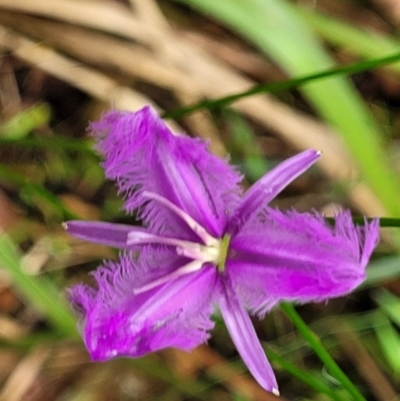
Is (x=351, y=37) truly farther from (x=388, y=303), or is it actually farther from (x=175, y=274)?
(x=175, y=274)

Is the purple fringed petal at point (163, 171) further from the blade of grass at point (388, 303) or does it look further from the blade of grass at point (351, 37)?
the blade of grass at point (351, 37)

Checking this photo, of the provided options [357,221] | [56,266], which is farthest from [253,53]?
[357,221]

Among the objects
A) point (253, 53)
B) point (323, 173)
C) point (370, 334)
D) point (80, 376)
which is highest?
point (253, 53)

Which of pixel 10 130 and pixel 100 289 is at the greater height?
pixel 100 289

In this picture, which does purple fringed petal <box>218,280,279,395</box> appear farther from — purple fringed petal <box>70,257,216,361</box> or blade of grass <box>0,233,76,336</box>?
blade of grass <box>0,233,76,336</box>

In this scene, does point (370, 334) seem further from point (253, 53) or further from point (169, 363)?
point (253, 53)

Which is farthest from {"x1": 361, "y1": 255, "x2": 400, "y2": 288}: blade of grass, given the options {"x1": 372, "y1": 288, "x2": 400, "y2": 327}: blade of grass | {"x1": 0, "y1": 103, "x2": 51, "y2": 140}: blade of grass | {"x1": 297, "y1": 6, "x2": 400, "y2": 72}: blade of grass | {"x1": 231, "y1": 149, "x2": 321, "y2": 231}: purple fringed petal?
{"x1": 0, "y1": 103, "x2": 51, "y2": 140}: blade of grass
